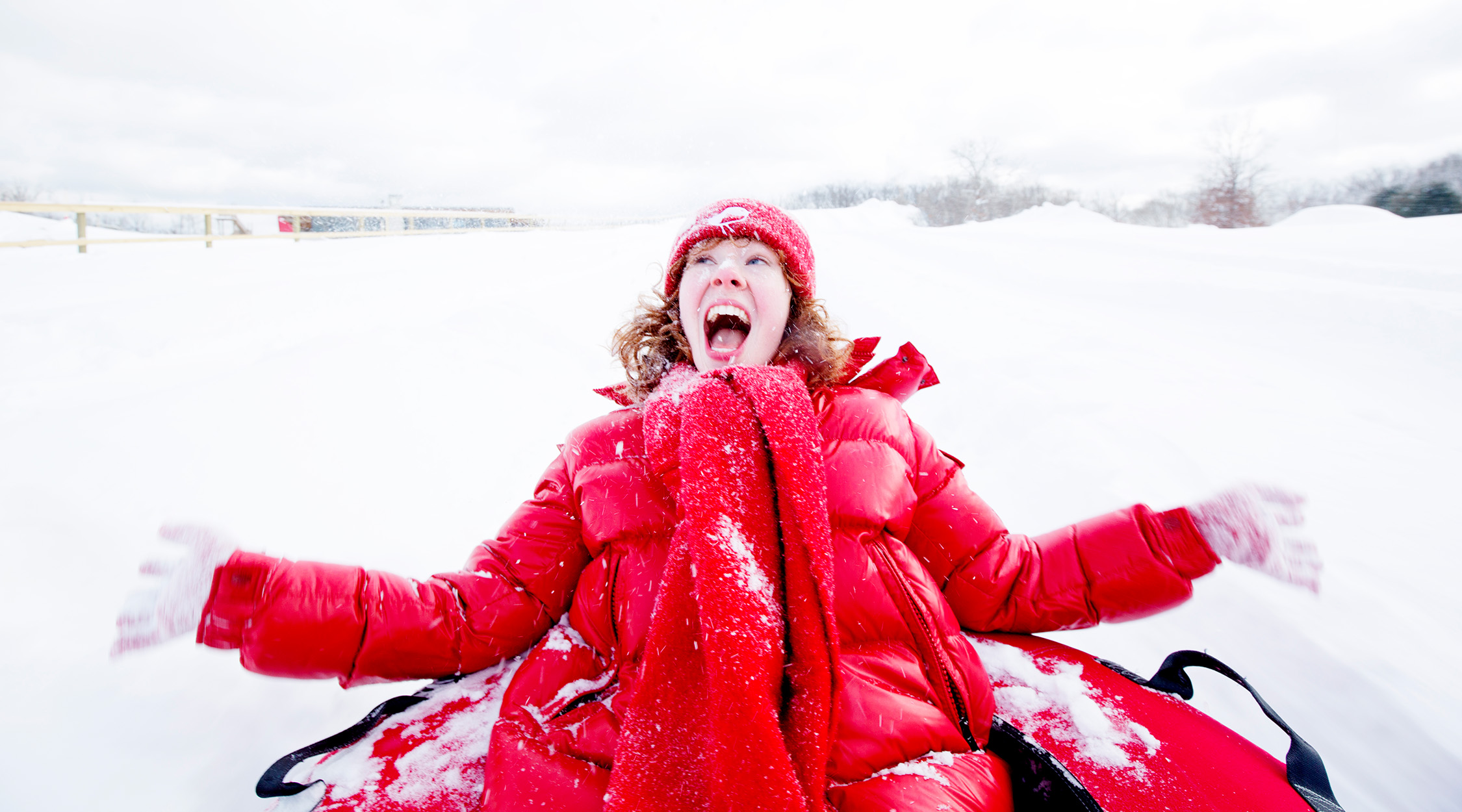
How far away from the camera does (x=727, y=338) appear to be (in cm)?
172

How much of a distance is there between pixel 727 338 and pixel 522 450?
1470mm

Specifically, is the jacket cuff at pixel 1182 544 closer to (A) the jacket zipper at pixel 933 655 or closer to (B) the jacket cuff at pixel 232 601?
(A) the jacket zipper at pixel 933 655

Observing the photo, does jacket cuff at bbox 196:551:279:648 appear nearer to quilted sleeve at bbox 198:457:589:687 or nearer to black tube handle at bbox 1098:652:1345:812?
quilted sleeve at bbox 198:457:589:687

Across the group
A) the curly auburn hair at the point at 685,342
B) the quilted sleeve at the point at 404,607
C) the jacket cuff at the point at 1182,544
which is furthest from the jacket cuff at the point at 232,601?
the jacket cuff at the point at 1182,544

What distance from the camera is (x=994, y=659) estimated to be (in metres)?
1.49

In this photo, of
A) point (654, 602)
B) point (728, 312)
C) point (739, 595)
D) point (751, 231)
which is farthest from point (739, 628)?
point (751, 231)

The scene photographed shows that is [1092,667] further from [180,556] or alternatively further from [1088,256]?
[1088,256]

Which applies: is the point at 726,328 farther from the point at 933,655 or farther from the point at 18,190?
the point at 18,190

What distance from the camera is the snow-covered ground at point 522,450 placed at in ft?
4.40

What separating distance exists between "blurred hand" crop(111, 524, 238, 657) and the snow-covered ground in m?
0.23

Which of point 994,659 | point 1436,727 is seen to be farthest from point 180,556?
point 1436,727

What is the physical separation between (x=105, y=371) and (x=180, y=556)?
2856 mm

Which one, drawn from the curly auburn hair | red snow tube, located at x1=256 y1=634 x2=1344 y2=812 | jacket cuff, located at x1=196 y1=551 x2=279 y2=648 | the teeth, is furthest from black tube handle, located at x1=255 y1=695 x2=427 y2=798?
the teeth

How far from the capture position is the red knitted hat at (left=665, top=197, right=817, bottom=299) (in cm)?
172
